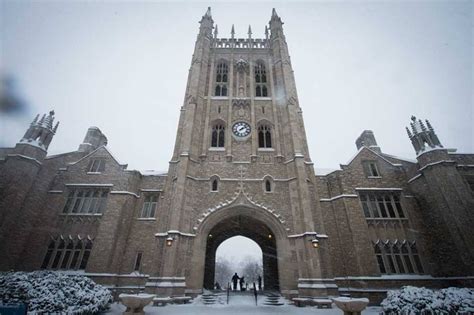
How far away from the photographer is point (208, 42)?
24.6m

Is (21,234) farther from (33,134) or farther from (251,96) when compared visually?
(251,96)

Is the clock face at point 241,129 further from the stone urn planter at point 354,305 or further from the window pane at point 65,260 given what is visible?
the window pane at point 65,260

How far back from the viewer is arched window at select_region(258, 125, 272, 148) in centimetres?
1936

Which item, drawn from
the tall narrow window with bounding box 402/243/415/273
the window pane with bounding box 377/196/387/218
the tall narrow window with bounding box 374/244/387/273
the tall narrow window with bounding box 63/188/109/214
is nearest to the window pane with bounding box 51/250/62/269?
the tall narrow window with bounding box 63/188/109/214

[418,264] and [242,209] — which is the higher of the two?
[242,209]

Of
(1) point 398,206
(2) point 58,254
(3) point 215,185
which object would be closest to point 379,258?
(1) point 398,206

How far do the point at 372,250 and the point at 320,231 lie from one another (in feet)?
11.1

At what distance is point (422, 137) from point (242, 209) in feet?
46.5

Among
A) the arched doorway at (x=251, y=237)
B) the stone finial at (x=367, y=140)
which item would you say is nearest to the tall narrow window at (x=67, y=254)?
the arched doorway at (x=251, y=237)

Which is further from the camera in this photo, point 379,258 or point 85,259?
point 85,259

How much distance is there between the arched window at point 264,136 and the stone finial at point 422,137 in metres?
10.7

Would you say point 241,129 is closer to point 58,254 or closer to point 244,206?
point 244,206

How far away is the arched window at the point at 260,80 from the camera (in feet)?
74.6

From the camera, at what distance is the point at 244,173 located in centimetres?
1722
